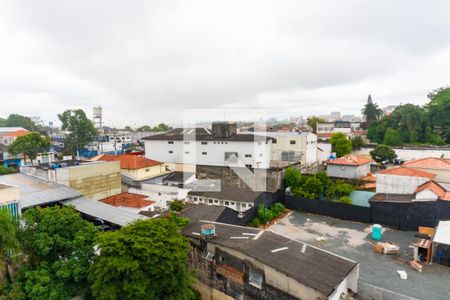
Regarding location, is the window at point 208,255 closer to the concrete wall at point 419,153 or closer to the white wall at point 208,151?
the white wall at point 208,151

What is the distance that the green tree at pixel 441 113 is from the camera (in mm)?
43312

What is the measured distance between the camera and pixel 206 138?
28.0 meters

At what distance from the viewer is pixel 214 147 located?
27.7 metres

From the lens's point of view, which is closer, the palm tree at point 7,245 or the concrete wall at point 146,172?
the palm tree at point 7,245

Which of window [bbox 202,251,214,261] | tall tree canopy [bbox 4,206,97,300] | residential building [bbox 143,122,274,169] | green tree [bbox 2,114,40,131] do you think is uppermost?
green tree [bbox 2,114,40,131]

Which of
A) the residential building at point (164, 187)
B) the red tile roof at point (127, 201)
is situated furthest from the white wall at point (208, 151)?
the red tile roof at point (127, 201)

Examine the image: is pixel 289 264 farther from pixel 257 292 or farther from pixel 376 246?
pixel 376 246

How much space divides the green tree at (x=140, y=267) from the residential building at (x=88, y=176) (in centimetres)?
840

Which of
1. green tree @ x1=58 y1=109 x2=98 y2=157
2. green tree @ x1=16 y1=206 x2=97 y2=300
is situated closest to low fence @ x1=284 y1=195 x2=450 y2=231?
green tree @ x1=16 y1=206 x2=97 y2=300

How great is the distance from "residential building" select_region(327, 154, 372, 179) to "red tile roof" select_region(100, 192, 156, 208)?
17.5 m

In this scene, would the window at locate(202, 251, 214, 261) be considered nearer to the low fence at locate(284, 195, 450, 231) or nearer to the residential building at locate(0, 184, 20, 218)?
the residential building at locate(0, 184, 20, 218)

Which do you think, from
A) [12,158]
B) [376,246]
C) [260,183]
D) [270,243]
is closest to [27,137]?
[12,158]

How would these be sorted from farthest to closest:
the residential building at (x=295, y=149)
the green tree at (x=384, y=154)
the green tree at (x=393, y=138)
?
the green tree at (x=393, y=138)
the green tree at (x=384, y=154)
the residential building at (x=295, y=149)

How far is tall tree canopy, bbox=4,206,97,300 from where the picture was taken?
9.06 metres
